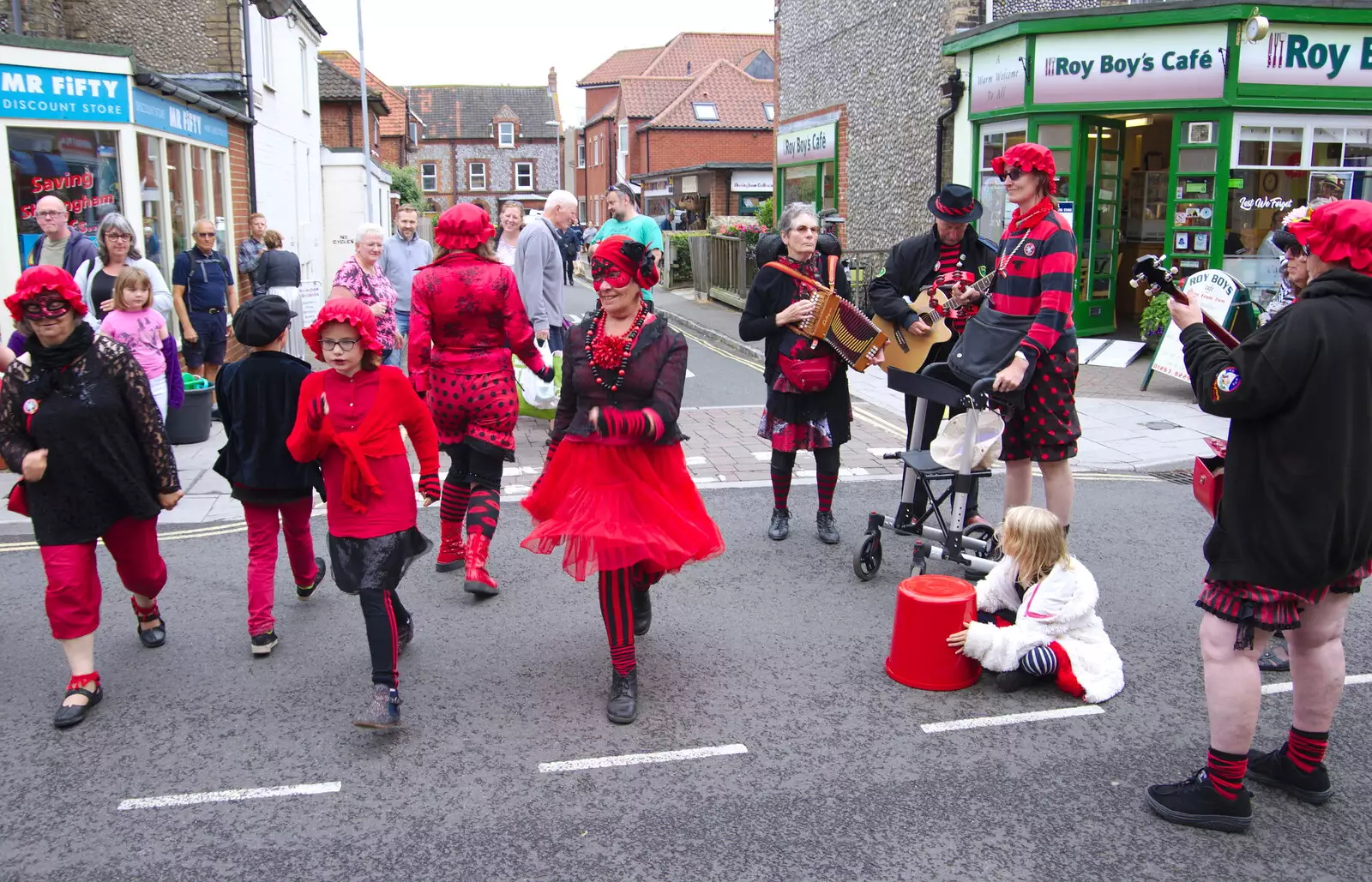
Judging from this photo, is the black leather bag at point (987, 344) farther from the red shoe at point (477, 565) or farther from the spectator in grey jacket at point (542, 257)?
the spectator in grey jacket at point (542, 257)

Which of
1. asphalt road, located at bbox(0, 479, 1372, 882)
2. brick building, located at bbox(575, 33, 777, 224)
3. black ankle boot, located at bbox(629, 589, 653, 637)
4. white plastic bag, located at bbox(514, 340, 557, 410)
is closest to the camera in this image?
asphalt road, located at bbox(0, 479, 1372, 882)

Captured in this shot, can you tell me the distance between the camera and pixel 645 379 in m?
4.22

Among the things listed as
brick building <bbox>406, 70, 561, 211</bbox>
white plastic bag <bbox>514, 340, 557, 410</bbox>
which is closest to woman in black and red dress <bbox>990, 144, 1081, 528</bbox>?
white plastic bag <bbox>514, 340, 557, 410</bbox>

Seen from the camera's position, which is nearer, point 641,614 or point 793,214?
point 641,614

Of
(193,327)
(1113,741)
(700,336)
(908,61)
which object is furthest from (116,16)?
(1113,741)

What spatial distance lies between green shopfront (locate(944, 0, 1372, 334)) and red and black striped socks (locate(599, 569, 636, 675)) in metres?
11.4

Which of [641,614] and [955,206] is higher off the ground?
[955,206]

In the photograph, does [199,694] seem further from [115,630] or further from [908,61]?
[908,61]

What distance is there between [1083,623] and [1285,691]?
0.86 m

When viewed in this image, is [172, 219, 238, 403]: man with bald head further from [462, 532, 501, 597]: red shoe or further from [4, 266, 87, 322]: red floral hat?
[4, 266, 87, 322]: red floral hat

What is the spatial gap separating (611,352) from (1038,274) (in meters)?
2.38

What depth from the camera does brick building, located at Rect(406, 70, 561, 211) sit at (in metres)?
74.4

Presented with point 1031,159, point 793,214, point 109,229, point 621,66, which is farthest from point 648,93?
point 1031,159

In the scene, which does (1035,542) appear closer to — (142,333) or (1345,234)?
(1345,234)
